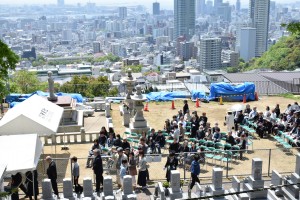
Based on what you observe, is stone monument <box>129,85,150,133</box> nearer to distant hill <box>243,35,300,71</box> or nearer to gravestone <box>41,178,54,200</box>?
gravestone <box>41,178,54,200</box>

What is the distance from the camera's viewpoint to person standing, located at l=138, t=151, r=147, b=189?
44.3ft

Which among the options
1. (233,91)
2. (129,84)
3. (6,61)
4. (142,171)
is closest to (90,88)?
(233,91)

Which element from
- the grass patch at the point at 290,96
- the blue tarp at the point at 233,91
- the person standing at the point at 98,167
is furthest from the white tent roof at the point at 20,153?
the grass patch at the point at 290,96

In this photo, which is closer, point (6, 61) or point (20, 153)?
point (20, 153)

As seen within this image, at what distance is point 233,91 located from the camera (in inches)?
1111

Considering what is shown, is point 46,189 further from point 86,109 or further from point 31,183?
point 86,109

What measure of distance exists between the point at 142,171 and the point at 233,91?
16270 millimetres

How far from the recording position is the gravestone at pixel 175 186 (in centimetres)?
1240

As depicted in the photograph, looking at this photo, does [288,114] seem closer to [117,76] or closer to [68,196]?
[68,196]

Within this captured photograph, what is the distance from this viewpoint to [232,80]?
37.8 m

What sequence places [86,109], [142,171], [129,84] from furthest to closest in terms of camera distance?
1. [86,109]
2. [129,84]
3. [142,171]

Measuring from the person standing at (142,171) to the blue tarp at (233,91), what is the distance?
15.4m

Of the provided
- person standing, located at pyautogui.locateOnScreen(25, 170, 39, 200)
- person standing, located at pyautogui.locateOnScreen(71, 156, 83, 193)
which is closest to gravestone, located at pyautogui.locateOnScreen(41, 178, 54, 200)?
person standing, located at pyautogui.locateOnScreen(25, 170, 39, 200)

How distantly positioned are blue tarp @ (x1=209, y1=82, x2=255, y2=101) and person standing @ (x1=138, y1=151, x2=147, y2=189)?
15.4 meters
